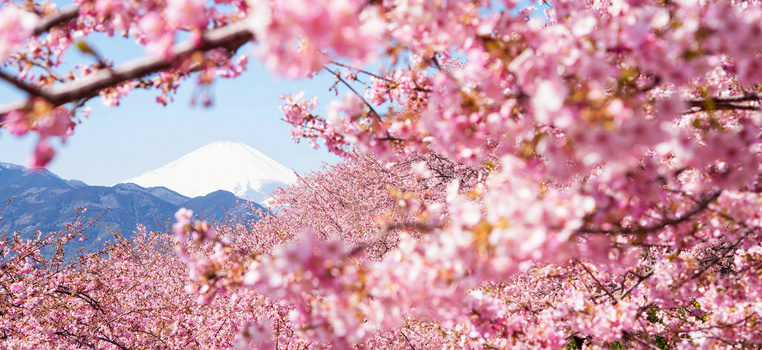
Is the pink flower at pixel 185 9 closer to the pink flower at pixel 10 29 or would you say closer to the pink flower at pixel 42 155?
the pink flower at pixel 10 29

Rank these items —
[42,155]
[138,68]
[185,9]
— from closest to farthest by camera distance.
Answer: [185,9]
[138,68]
[42,155]

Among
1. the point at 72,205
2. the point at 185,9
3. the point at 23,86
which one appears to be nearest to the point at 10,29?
the point at 23,86

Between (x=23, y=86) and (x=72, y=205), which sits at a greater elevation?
(x=72, y=205)

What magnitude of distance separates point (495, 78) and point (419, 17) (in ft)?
1.44

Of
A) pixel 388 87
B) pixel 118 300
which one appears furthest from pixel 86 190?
pixel 388 87

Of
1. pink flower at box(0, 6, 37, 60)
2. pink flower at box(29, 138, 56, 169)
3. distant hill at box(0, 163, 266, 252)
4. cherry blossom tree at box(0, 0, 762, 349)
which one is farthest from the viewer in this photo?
distant hill at box(0, 163, 266, 252)

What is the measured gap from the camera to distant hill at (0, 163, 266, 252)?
11769 cm

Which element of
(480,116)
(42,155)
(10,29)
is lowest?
(42,155)

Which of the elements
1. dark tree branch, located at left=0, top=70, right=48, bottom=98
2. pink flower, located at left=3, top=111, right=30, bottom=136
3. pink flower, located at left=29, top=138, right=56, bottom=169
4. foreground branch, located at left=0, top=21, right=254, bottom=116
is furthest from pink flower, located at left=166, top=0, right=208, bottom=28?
pink flower, located at left=29, top=138, right=56, bottom=169

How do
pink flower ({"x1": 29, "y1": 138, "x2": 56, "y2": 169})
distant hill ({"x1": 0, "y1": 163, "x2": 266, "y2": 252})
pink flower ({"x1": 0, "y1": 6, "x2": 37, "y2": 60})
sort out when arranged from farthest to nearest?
distant hill ({"x1": 0, "y1": 163, "x2": 266, "y2": 252})
pink flower ({"x1": 29, "y1": 138, "x2": 56, "y2": 169})
pink flower ({"x1": 0, "y1": 6, "x2": 37, "y2": 60})

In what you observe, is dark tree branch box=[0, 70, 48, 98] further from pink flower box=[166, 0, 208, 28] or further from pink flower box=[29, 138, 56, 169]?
pink flower box=[166, 0, 208, 28]

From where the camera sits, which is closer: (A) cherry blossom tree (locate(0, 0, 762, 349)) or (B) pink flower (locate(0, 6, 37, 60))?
(A) cherry blossom tree (locate(0, 0, 762, 349))

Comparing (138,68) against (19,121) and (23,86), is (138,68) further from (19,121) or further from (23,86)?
(19,121)

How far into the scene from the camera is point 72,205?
412 feet
